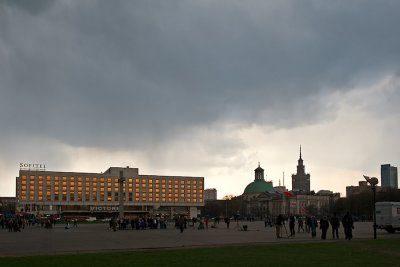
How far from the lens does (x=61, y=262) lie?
21.7 m

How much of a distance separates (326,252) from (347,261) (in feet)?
15.4

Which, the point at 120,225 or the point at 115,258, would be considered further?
the point at 120,225

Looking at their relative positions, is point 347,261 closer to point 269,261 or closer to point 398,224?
point 269,261

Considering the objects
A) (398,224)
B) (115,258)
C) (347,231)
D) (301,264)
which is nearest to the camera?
(301,264)

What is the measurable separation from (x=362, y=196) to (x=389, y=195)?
19.5m

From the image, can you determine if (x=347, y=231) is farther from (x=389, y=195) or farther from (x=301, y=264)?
(x=389, y=195)

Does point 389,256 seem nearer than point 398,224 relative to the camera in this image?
Yes

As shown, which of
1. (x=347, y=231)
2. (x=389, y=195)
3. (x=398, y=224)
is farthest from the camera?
(x=389, y=195)

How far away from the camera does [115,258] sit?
2350 centimetres

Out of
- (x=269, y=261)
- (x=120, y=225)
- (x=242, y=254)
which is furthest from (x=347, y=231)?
(x=120, y=225)

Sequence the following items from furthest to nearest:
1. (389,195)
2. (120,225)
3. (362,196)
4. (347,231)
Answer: (362,196)
(389,195)
(120,225)
(347,231)

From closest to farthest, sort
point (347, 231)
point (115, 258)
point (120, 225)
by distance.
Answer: point (115, 258), point (347, 231), point (120, 225)

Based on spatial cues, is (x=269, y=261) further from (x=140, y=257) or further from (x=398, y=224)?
(x=398, y=224)

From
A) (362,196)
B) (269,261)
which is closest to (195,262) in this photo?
(269,261)
